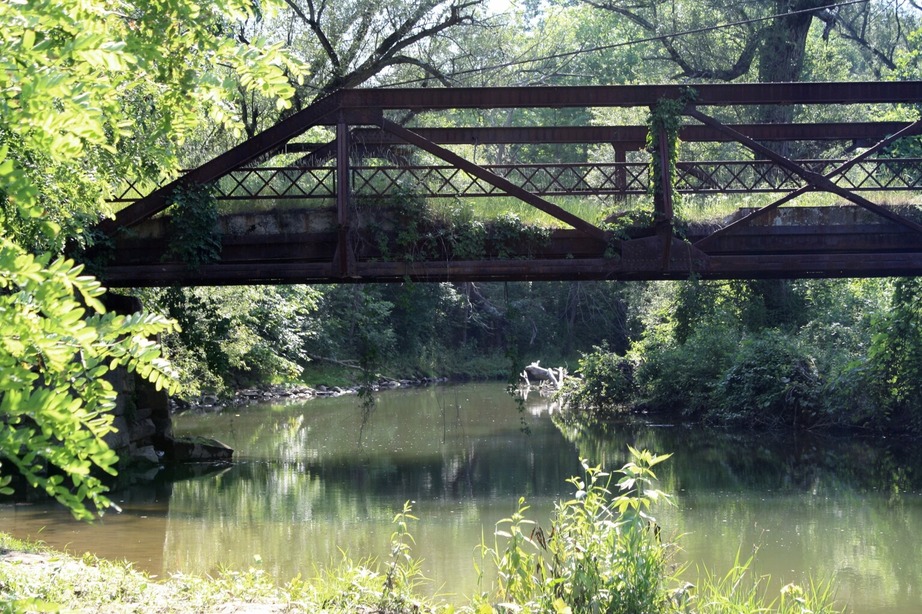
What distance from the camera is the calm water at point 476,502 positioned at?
10.0 metres

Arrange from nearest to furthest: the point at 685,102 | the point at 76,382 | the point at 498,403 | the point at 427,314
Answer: the point at 76,382 < the point at 685,102 < the point at 498,403 < the point at 427,314

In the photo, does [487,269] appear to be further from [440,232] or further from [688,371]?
[688,371]

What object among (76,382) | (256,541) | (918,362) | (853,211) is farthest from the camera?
(918,362)

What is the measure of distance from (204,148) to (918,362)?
15.9 m

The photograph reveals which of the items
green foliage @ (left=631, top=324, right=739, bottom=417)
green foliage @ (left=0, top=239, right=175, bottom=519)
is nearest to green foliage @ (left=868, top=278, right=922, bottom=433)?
green foliage @ (left=631, top=324, right=739, bottom=417)

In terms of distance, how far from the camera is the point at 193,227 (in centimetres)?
1493

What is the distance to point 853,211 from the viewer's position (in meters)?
16.1

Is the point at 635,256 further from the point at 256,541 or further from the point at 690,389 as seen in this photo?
the point at 690,389

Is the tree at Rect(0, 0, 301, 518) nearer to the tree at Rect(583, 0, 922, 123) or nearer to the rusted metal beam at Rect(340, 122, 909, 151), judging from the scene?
the rusted metal beam at Rect(340, 122, 909, 151)

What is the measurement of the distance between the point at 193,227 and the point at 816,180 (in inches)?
380

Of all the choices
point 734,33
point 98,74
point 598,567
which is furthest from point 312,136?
point 98,74

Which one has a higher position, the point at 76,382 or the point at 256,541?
the point at 76,382

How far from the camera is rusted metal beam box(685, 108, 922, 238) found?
14797 millimetres

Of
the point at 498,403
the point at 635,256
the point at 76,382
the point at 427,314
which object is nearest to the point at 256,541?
the point at 635,256
